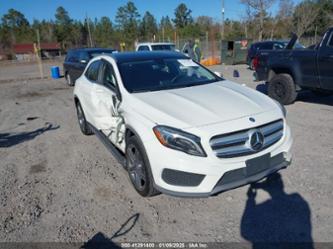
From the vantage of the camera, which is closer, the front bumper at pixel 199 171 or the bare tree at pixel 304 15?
the front bumper at pixel 199 171

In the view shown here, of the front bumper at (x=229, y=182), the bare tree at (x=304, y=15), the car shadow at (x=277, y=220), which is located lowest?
the car shadow at (x=277, y=220)

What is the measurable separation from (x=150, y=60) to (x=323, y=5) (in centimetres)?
4972

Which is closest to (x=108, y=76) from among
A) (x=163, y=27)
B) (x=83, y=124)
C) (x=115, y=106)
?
(x=115, y=106)

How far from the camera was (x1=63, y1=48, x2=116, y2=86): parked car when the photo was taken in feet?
38.6

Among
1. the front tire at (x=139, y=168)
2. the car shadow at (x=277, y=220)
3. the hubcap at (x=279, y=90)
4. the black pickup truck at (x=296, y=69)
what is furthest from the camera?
the hubcap at (x=279, y=90)

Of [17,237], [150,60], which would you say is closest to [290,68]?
[150,60]

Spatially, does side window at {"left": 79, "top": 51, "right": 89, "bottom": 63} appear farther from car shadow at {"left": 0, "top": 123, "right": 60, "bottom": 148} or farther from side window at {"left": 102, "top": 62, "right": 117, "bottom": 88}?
side window at {"left": 102, "top": 62, "right": 117, "bottom": 88}

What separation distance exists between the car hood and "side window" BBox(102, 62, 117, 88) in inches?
26.3

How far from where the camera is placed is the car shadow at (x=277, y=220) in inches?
103

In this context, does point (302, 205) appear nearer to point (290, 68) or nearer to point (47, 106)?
point (290, 68)

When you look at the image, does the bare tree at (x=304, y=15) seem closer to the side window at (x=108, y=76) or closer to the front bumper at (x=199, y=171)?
the side window at (x=108, y=76)

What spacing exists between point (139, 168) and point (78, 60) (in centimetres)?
1016

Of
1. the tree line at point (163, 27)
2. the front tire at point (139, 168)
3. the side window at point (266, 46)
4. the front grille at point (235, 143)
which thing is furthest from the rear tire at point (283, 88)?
the tree line at point (163, 27)

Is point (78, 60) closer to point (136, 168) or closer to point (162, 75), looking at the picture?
point (162, 75)
